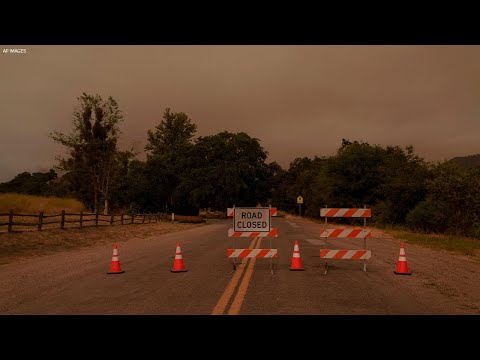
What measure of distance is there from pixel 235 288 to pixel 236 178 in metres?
Result: 62.7

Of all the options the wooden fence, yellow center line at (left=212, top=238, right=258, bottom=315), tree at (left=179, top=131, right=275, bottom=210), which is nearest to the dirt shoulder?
the wooden fence

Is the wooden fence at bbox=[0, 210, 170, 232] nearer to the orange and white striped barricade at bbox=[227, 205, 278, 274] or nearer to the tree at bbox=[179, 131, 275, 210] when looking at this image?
the orange and white striped barricade at bbox=[227, 205, 278, 274]

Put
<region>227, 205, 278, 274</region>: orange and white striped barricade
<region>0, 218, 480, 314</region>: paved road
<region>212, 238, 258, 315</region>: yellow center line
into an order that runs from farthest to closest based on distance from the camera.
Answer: <region>227, 205, 278, 274</region>: orange and white striped barricade < <region>0, 218, 480, 314</region>: paved road < <region>212, 238, 258, 315</region>: yellow center line

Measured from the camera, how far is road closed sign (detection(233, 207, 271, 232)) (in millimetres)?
12367

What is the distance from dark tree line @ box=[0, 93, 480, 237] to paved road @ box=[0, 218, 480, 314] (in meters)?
18.2

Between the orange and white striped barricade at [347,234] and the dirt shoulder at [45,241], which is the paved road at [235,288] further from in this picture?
the dirt shoulder at [45,241]

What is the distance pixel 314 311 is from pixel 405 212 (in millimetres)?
35751

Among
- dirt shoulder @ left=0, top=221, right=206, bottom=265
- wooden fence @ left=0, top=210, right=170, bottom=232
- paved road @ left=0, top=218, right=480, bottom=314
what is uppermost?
wooden fence @ left=0, top=210, right=170, bottom=232

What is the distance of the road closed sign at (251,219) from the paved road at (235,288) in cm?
114

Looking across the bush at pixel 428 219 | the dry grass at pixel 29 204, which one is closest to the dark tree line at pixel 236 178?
the bush at pixel 428 219

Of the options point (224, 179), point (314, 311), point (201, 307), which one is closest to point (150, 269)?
point (201, 307)

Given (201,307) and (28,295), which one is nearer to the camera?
(201,307)
